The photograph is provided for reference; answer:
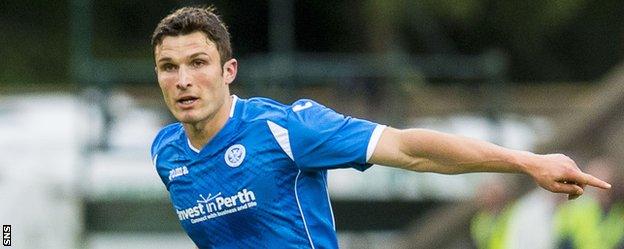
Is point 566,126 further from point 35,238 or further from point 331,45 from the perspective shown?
point 331,45

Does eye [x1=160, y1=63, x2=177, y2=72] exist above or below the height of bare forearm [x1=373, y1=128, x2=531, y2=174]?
above

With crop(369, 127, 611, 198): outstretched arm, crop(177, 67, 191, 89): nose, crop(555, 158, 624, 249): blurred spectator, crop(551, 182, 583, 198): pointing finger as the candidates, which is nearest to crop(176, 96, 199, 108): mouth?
crop(177, 67, 191, 89): nose

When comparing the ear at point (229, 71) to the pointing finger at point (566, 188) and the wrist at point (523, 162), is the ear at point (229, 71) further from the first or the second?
the pointing finger at point (566, 188)

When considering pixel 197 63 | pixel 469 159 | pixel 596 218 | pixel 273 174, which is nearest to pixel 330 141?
pixel 273 174

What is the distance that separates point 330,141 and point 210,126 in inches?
20.7

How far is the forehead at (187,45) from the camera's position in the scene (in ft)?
21.1

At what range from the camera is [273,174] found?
6336 mm

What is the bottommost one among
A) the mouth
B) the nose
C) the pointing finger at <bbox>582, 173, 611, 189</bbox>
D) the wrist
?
the pointing finger at <bbox>582, 173, 611, 189</bbox>

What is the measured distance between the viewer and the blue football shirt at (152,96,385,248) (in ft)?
20.5

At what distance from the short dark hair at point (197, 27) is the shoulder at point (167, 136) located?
394 millimetres

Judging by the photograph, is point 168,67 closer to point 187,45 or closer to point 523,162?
A: point 187,45

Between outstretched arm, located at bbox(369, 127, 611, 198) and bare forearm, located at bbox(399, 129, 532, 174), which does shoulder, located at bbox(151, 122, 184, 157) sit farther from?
bare forearm, located at bbox(399, 129, 532, 174)

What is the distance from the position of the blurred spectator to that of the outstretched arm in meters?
5.27

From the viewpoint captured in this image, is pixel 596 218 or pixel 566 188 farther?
pixel 596 218
